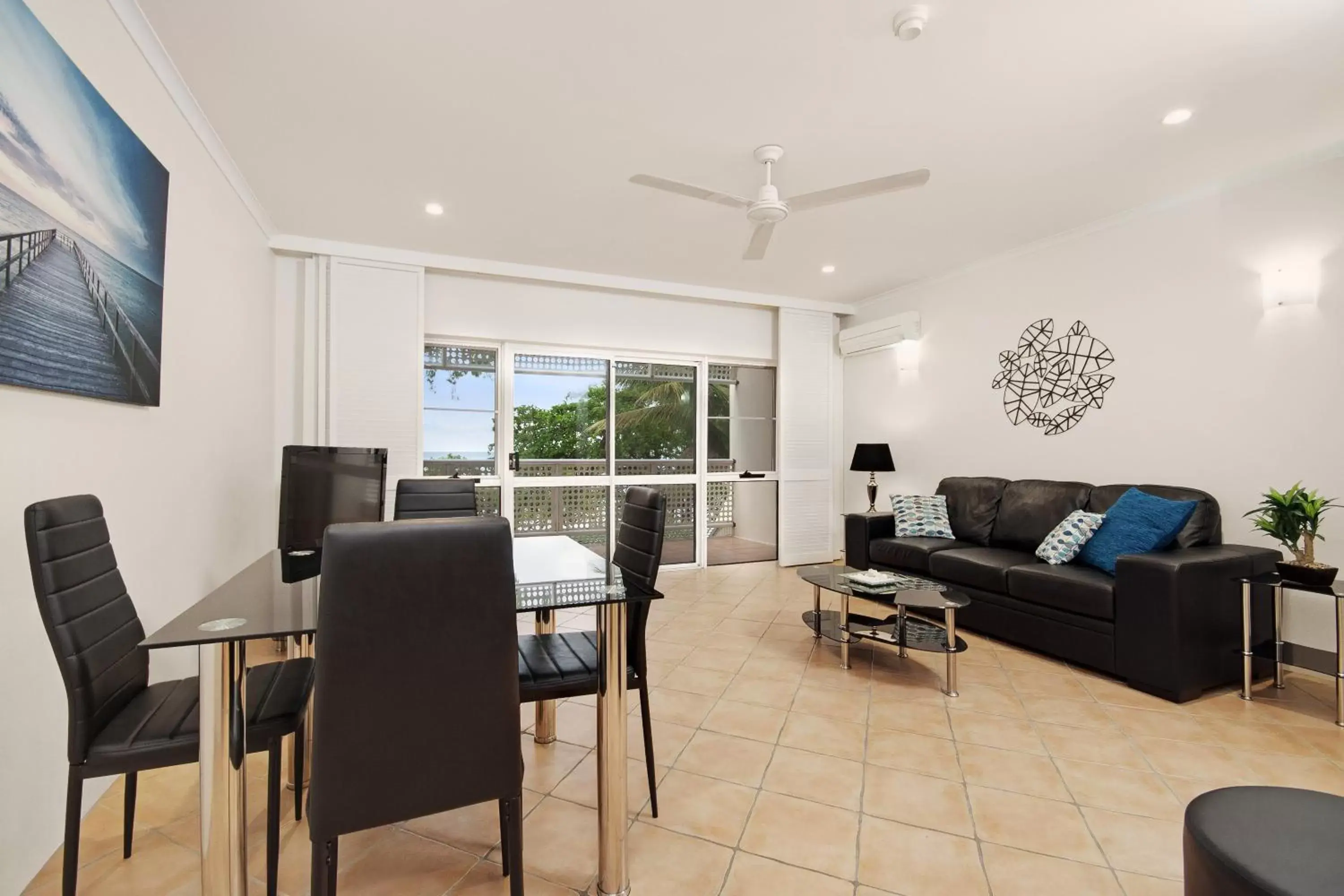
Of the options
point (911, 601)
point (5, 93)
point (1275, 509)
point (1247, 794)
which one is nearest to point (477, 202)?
point (5, 93)

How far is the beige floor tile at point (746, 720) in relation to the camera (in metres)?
2.36

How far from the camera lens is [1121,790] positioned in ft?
6.40

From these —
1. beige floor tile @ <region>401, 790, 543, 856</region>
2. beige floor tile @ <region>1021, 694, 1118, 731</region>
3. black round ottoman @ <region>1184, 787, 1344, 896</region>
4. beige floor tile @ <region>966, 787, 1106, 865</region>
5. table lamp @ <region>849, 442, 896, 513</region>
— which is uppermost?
table lamp @ <region>849, 442, 896, 513</region>

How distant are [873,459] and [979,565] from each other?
1.81 metres

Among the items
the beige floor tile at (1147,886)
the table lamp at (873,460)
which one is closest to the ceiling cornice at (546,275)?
the table lamp at (873,460)

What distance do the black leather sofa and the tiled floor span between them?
168mm

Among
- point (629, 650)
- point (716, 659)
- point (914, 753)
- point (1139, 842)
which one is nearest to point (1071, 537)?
point (914, 753)

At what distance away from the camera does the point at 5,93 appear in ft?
4.66

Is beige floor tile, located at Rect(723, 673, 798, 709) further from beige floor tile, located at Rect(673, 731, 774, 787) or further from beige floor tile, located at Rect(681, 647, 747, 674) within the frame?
beige floor tile, located at Rect(673, 731, 774, 787)

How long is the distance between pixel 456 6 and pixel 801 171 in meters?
1.79

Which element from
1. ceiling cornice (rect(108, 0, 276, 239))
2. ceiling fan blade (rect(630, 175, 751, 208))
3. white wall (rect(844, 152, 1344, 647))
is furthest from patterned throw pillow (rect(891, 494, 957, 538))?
ceiling cornice (rect(108, 0, 276, 239))

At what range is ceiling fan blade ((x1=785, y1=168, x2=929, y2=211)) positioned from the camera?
2.50 m

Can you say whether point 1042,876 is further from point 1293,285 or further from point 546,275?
point 546,275

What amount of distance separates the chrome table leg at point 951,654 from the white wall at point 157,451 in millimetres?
3201
